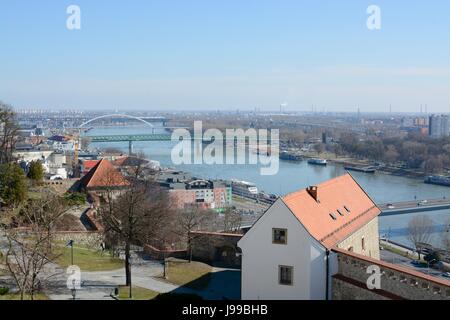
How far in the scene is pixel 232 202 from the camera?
27688 millimetres

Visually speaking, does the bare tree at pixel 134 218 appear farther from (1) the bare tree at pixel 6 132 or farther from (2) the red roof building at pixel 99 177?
(1) the bare tree at pixel 6 132

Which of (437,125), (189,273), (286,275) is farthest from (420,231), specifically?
(437,125)

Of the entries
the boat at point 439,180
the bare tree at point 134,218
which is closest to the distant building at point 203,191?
the boat at point 439,180

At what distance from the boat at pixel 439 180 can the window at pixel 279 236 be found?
1116 inches

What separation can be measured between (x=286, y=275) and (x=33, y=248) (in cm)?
277

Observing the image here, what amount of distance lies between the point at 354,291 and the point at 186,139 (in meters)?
48.6

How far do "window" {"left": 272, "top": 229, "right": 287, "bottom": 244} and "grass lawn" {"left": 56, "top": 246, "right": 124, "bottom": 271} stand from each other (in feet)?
10.6

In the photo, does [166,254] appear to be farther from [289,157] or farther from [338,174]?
[289,157]

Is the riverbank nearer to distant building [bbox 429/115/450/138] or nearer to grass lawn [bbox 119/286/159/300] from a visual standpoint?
distant building [bbox 429/115/450/138]

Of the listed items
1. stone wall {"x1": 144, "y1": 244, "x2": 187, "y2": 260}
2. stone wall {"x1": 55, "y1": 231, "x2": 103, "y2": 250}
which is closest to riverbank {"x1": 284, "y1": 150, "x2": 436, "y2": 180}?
stone wall {"x1": 55, "y1": 231, "x2": 103, "y2": 250}

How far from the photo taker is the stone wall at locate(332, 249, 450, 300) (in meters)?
4.84

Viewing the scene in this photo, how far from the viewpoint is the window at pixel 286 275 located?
587 centimetres
